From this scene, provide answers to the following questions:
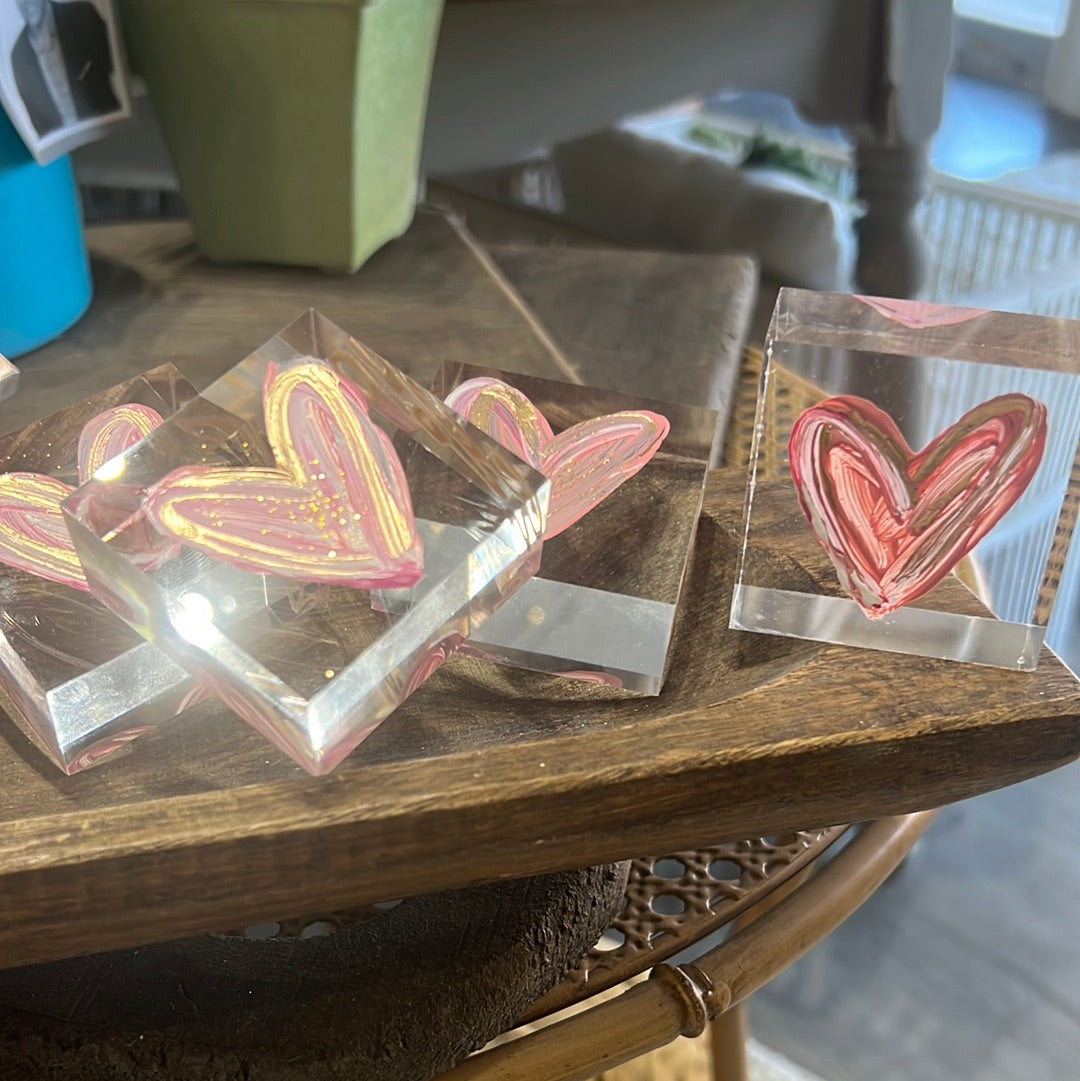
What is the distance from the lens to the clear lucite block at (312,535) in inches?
10.1

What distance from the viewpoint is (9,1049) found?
0.29m

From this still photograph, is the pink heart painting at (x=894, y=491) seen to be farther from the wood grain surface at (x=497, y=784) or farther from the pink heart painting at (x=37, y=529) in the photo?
the pink heart painting at (x=37, y=529)

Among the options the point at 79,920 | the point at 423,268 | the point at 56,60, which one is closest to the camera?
the point at 79,920

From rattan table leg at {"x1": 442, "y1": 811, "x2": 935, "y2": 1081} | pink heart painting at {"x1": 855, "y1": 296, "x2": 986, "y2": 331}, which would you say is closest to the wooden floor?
rattan table leg at {"x1": 442, "y1": 811, "x2": 935, "y2": 1081}

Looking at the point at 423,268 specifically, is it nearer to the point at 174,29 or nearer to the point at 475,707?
the point at 174,29

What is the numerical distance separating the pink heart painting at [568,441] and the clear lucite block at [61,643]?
0.09 metres

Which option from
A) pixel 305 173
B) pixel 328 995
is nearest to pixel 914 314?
pixel 328 995

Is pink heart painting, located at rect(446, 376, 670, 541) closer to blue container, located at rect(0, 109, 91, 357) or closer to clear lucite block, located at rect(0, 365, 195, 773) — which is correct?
clear lucite block, located at rect(0, 365, 195, 773)

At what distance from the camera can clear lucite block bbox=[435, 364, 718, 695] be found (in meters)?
0.29

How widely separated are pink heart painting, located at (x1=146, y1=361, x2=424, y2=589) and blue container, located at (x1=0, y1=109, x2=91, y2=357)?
0.25m

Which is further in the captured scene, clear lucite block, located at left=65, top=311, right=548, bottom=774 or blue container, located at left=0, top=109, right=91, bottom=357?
blue container, located at left=0, top=109, right=91, bottom=357

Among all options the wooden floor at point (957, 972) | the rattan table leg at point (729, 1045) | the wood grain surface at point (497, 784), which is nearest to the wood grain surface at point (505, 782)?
the wood grain surface at point (497, 784)

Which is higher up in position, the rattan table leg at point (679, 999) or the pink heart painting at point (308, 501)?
the pink heart painting at point (308, 501)

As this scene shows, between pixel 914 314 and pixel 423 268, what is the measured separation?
346 millimetres
